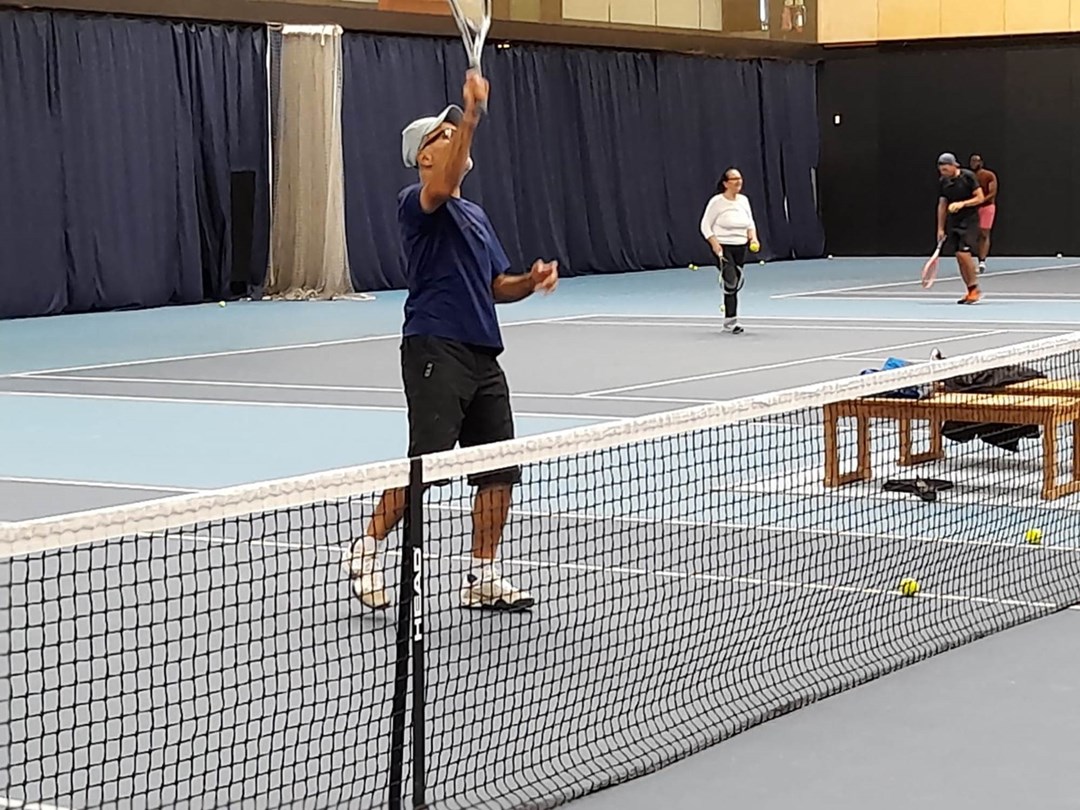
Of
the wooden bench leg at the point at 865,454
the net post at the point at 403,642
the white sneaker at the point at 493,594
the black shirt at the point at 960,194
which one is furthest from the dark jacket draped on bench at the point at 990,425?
the black shirt at the point at 960,194

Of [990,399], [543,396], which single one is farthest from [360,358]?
[990,399]

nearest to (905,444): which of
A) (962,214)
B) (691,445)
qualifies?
(691,445)

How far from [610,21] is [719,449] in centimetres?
1815

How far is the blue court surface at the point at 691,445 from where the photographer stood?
4523 millimetres

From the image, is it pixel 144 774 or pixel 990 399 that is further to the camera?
pixel 990 399

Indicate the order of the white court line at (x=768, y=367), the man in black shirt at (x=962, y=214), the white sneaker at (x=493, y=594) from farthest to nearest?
the man in black shirt at (x=962, y=214)
the white court line at (x=768, y=367)
the white sneaker at (x=493, y=594)

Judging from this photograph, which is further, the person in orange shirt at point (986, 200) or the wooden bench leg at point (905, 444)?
the person in orange shirt at point (986, 200)

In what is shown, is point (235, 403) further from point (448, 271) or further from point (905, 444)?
point (448, 271)

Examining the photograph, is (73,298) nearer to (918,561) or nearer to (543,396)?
(543,396)

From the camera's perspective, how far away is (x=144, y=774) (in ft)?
14.4

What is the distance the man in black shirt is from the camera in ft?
63.2

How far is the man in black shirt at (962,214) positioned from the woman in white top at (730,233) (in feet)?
10.9

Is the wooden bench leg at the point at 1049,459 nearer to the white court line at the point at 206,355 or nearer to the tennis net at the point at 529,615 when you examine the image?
the tennis net at the point at 529,615

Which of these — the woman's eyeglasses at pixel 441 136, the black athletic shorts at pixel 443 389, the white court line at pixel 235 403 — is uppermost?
the woman's eyeglasses at pixel 441 136
